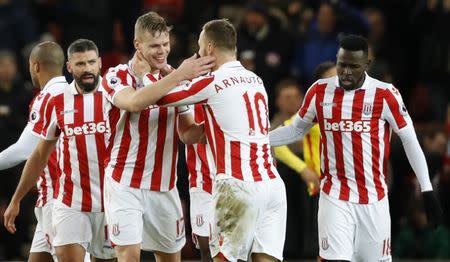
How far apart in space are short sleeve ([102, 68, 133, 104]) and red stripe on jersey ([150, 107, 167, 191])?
347mm

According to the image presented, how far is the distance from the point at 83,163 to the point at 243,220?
1.71 m

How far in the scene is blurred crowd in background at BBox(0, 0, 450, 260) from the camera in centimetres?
1457

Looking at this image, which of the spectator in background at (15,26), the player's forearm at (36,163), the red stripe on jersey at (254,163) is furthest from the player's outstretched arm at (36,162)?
the spectator in background at (15,26)

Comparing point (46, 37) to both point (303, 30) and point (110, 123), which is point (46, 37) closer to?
point (303, 30)

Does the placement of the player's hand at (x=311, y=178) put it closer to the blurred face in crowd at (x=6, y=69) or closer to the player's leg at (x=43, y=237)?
the player's leg at (x=43, y=237)

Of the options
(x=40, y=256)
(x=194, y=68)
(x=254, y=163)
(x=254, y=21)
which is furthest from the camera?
(x=254, y=21)

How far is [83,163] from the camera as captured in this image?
Result: 10414 mm

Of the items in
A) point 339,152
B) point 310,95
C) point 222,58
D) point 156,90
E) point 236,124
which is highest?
point 222,58

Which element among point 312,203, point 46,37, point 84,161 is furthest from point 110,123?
point 46,37

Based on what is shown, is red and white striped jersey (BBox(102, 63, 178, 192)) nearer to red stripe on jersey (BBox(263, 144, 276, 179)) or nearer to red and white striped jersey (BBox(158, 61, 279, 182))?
red and white striped jersey (BBox(158, 61, 279, 182))

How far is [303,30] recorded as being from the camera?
16.6 m

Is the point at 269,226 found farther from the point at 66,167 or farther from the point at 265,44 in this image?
the point at 265,44

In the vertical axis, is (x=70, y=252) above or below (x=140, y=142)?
below

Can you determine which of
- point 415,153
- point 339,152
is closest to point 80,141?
point 339,152
